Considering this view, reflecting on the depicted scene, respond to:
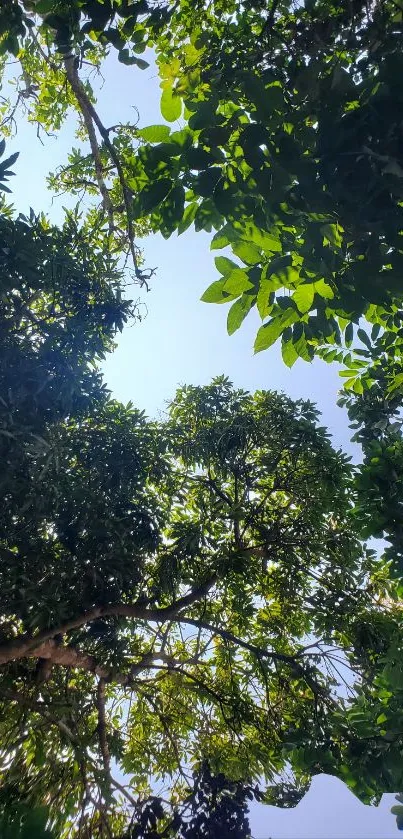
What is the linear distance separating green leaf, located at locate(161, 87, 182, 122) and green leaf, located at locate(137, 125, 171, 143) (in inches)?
1.4

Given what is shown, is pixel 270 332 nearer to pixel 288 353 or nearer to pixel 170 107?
pixel 288 353

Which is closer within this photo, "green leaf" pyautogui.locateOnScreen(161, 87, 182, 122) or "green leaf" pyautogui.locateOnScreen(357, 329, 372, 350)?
"green leaf" pyautogui.locateOnScreen(161, 87, 182, 122)

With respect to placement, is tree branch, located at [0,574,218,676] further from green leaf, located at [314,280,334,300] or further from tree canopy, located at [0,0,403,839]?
green leaf, located at [314,280,334,300]

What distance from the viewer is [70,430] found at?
5.54m

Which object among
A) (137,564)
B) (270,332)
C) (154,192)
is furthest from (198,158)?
(137,564)

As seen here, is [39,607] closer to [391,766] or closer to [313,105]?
[391,766]

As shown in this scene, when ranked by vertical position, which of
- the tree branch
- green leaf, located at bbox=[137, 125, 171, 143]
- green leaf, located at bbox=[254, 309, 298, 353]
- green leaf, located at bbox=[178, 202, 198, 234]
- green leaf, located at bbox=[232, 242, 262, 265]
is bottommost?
the tree branch

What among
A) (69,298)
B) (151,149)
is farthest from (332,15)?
(69,298)

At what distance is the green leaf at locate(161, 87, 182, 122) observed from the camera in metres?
1.77

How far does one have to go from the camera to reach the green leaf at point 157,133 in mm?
1811

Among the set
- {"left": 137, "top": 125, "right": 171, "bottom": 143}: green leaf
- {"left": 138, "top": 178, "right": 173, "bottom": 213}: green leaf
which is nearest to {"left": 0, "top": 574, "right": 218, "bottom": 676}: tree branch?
{"left": 138, "top": 178, "right": 173, "bottom": 213}: green leaf

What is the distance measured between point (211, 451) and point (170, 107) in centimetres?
472

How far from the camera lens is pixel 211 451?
6.24 meters

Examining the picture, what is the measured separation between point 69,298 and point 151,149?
3.65 metres
